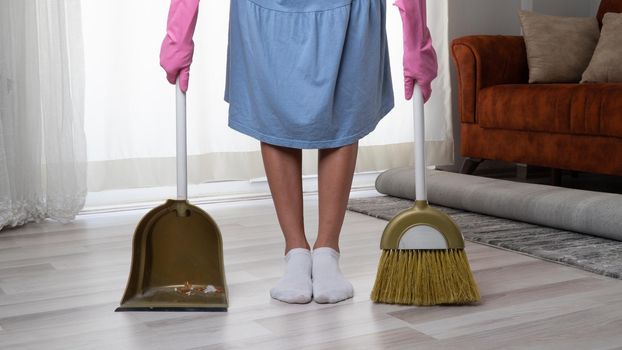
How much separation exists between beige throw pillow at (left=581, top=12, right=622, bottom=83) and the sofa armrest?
0.32 m

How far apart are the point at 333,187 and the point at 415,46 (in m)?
0.34

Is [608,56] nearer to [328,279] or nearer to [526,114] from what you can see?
[526,114]

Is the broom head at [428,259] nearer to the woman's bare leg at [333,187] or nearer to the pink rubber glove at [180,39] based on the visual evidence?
the woman's bare leg at [333,187]

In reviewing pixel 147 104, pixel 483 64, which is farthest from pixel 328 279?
pixel 483 64

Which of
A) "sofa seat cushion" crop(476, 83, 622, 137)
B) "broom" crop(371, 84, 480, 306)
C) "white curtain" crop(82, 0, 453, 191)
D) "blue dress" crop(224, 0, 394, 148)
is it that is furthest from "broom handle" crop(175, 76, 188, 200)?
"sofa seat cushion" crop(476, 83, 622, 137)

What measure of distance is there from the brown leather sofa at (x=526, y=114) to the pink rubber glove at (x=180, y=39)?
5.53ft

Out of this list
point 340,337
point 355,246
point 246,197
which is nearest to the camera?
point 340,337

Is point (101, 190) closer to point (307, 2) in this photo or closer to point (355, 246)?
point (355, 246)

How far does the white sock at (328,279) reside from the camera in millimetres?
1611

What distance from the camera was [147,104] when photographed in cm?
304

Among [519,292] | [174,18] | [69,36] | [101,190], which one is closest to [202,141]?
[101,190]

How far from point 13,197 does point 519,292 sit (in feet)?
5.54

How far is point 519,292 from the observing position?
5.57ft

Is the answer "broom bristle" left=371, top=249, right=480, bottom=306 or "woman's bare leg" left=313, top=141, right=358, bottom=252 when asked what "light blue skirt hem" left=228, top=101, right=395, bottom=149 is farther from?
"broom bristle" left=371, top=249, right=480, bottom=306
